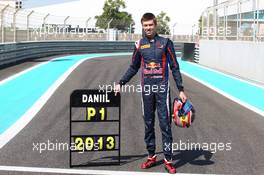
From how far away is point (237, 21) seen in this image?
20469 mm

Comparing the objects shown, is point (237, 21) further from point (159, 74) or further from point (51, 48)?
point (51, 48)

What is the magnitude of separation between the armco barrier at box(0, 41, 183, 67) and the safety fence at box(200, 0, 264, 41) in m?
9.56

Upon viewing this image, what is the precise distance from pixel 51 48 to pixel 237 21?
16616mm

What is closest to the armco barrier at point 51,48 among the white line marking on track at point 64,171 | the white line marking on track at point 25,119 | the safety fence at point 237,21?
the white line marking on track at point 25,119

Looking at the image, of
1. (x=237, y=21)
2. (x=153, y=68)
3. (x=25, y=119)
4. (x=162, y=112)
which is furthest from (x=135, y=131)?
(x=237, y=21)

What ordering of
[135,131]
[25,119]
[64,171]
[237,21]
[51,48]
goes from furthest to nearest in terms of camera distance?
[51,48] < [237,21] < [25,119] < [135,131] < [64,171]

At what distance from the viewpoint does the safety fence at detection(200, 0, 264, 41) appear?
18.0 m

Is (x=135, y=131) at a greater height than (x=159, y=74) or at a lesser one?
lesser

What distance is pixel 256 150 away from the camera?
7.13m

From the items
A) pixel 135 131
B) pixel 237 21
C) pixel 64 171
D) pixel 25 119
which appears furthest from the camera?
pixel 237 21

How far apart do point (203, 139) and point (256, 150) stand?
3.01ft

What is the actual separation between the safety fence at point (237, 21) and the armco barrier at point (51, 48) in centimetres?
956

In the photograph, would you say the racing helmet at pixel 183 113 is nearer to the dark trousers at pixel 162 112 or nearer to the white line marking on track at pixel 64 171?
the dark trousers at pixel 162 112

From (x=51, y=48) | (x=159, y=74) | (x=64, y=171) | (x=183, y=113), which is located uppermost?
(x=51, y=48)
